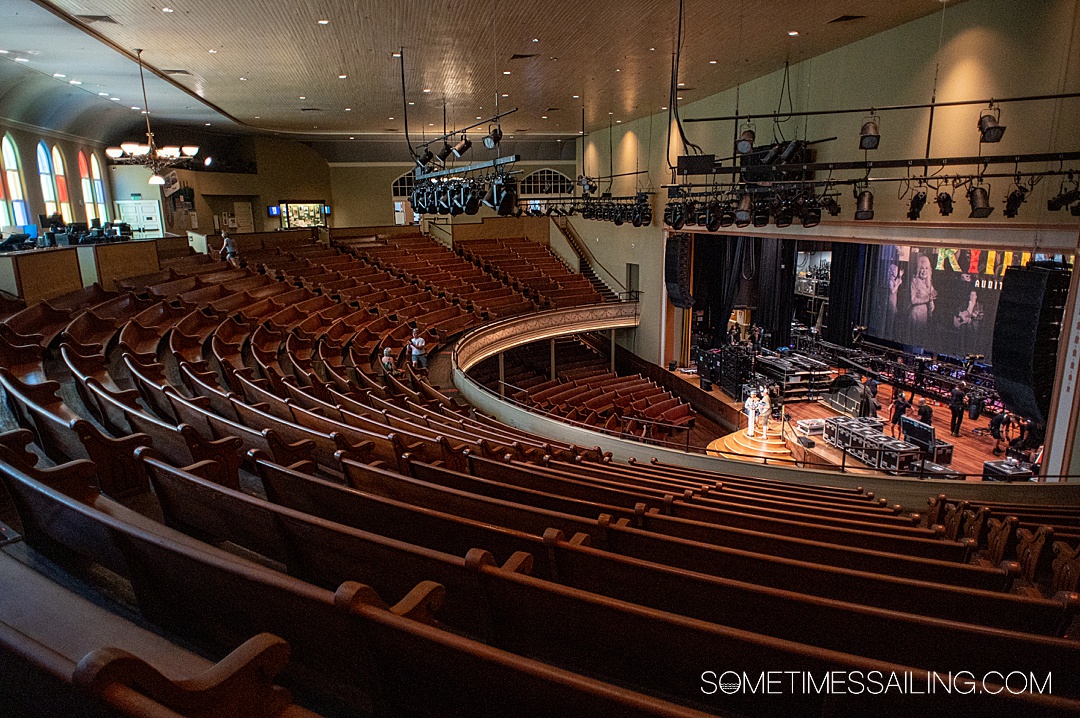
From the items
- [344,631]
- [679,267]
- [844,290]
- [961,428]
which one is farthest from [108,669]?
[844,290]

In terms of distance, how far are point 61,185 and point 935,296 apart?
20478 millimetres

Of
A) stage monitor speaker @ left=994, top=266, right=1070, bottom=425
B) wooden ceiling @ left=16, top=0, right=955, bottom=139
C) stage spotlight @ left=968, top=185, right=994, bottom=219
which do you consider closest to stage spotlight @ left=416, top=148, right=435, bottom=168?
wooden ceiling @ left=16, top=0, right=955, bottom=139

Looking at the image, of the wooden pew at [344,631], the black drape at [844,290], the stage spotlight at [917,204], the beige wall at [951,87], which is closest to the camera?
the wooden pew at [344,631]

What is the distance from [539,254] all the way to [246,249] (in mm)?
10584

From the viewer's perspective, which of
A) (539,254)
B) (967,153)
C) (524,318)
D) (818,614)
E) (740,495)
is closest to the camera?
(818,614)

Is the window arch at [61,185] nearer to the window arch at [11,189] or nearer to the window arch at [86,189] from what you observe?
the window arch at [86,189]

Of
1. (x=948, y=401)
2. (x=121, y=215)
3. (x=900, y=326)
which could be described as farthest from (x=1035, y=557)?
(x=121, y=215)

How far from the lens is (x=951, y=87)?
8539 mm

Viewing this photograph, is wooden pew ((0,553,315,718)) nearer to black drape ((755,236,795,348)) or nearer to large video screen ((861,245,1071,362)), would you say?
large video screen ((861,245,1071,362))

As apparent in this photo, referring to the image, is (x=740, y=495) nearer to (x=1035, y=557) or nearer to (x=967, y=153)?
(x=1035, y=557)

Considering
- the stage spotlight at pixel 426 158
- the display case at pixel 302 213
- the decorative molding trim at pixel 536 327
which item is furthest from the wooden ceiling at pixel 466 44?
the display case at pixel 302 213

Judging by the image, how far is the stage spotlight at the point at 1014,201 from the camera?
722cm

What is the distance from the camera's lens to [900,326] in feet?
51.1

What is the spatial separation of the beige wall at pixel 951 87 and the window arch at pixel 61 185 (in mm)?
14006
